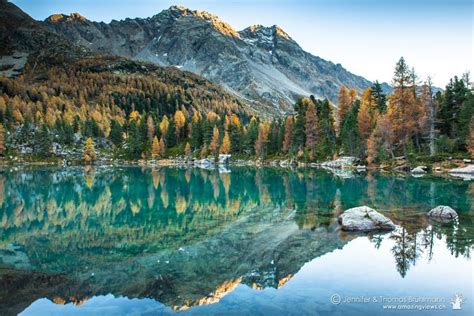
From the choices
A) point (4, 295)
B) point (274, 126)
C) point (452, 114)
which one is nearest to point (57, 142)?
point (274, 126)

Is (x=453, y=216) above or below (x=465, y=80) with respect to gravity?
below

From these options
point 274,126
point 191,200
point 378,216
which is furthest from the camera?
point 274,126

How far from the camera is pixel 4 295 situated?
1479cm

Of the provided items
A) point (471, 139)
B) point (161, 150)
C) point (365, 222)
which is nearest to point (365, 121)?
point (471, 139)

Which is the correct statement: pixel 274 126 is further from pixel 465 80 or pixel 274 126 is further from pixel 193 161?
pixel 465 80

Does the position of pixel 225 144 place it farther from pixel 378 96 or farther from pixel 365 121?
pixel 365 121

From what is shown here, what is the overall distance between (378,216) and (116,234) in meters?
18.9

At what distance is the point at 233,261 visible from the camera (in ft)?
63.2

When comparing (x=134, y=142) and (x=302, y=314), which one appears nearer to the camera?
(x=302, y=314)

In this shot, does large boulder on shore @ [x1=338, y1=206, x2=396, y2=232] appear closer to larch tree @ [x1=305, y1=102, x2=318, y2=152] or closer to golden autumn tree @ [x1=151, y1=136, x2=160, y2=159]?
larch tree @ [x1=305, y1=102, x2=318, y2=152]

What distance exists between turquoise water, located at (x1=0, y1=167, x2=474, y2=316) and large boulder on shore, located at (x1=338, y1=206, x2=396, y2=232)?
0.99 m

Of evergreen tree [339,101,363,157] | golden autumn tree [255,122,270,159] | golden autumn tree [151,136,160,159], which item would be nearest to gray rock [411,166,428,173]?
evergreen tree [339,101,363,157]

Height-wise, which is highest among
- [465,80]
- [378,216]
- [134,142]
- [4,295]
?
[465,80]

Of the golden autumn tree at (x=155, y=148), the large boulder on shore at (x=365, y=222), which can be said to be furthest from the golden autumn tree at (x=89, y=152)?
the large boulder on shore at (x=365, y=222)
